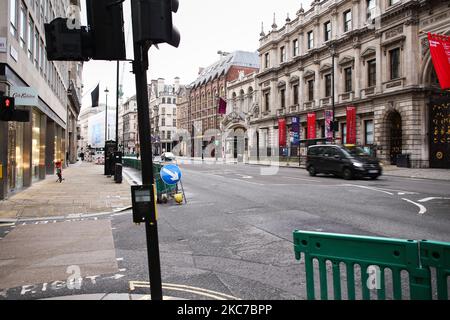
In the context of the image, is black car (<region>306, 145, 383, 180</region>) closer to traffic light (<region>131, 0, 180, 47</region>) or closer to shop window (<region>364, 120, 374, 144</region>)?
shop window (<region>364, 120, 374, 144</region>)

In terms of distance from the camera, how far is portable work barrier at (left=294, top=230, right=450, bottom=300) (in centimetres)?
235

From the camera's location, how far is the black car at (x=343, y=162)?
61.7 feet

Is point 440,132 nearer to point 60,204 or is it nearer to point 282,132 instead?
point 282,132

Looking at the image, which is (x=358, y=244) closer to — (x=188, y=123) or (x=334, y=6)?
(x=334, y=6)

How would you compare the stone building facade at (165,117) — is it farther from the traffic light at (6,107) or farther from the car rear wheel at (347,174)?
the traffic light at (6,107)

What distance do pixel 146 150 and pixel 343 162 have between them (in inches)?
700

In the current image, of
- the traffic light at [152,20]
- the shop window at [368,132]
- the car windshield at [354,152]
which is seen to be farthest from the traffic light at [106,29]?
the shop window at [368,132]

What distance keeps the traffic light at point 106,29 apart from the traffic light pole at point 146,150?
0.68ft

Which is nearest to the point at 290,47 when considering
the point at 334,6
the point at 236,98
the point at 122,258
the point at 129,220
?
the point at 334,6

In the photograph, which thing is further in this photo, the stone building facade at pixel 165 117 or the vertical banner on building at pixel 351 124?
the stone building facade at pixel 165 117

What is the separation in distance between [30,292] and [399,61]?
32.0 metres

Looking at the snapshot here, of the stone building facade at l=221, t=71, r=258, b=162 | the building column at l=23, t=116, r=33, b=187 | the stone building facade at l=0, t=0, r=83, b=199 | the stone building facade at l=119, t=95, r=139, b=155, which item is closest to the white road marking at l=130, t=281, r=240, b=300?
the stone building facade at l=0, t=0, r=83, b=199

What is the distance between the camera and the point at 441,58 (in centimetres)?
2058

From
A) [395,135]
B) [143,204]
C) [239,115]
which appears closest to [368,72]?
[395,135]
